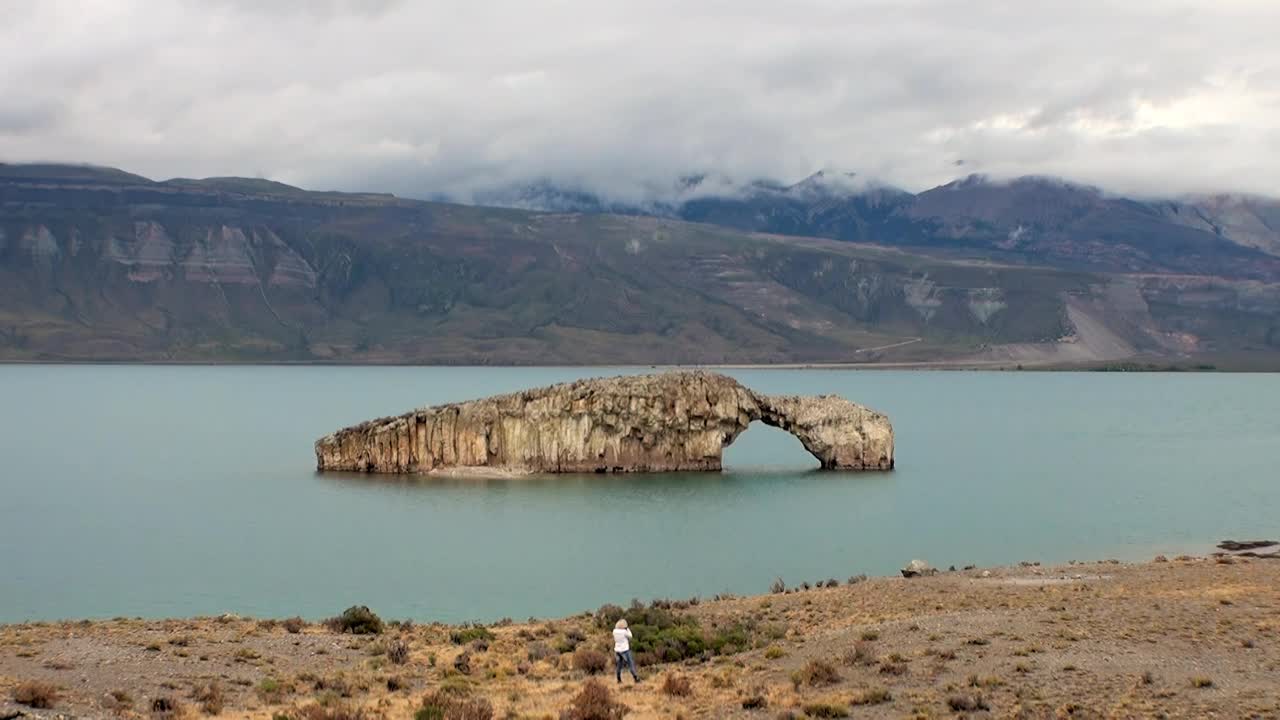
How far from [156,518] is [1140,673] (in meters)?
44.8

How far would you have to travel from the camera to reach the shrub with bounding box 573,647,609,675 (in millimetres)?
25938

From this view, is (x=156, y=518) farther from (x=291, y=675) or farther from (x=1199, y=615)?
(x=1199, y=615)

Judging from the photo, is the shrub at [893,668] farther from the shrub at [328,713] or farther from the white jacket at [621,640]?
the shrub at [328,713]

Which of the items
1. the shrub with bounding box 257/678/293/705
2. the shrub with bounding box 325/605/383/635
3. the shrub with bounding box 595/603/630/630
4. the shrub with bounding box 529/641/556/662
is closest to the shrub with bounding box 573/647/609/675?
the shrub with bounding box 529/641/556/662

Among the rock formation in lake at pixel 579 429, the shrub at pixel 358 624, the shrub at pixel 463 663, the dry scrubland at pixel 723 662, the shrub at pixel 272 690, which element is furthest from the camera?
the rock formation in lake at pixel 579 429

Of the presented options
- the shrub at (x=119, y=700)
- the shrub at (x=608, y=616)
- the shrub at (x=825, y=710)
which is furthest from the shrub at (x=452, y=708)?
the shrub at (x=608, y=616)

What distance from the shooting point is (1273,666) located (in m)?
22.9

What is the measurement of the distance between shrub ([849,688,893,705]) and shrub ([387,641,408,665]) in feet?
30.4

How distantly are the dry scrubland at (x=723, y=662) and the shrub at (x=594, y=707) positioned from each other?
5 centimetres

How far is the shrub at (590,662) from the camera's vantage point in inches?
1021

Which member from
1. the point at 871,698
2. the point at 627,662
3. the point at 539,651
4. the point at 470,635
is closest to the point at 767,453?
the point at 470,635

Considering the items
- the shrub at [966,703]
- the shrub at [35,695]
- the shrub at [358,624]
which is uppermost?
the shrub at [35,695]

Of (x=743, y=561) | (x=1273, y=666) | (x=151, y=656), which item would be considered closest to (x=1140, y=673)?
(x=1273, y=666)

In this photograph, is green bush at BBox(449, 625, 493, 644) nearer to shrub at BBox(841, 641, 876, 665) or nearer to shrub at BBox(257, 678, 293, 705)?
shrub at BBox(257, 678, 293, 705)
